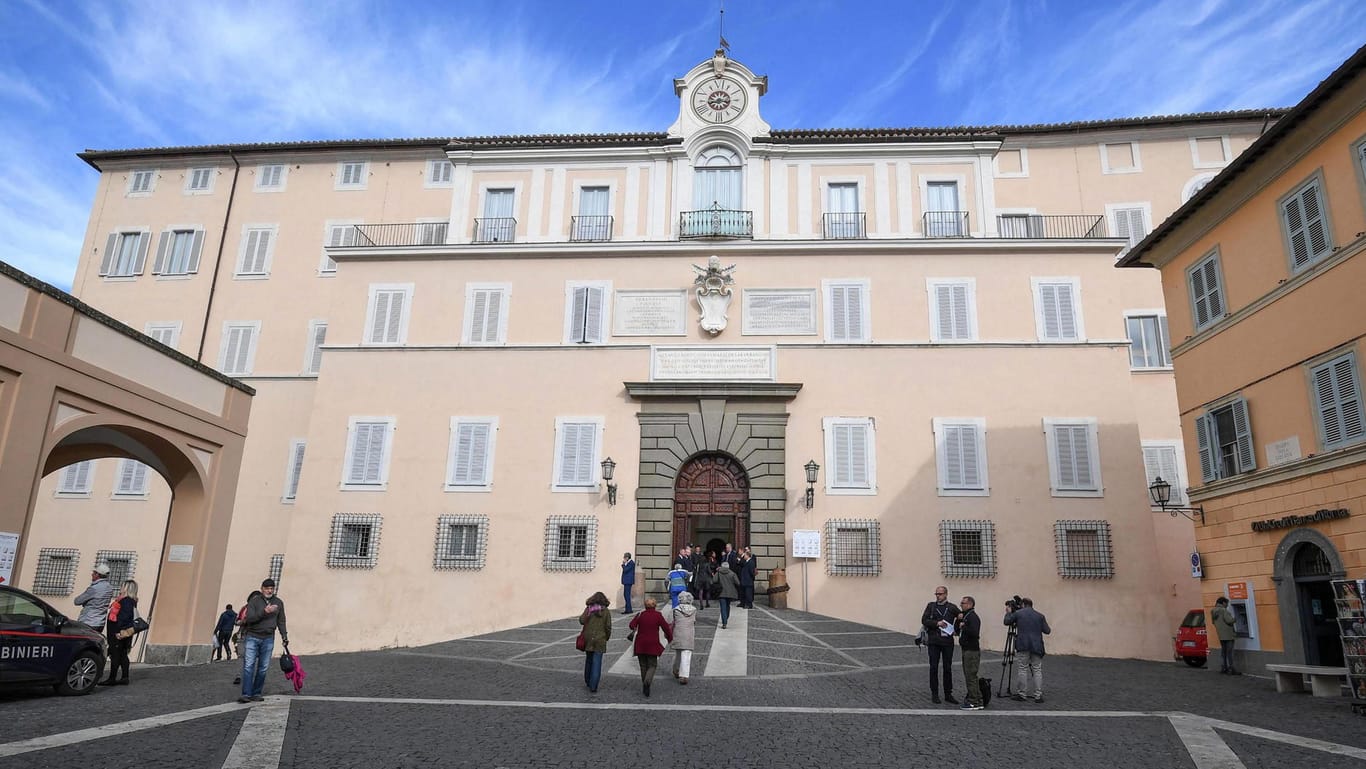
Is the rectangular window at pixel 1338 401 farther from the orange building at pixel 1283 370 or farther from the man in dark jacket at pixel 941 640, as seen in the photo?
the man in dark jacket at pixel 941 640

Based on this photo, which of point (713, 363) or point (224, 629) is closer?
point (224, 629)

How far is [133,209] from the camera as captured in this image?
31.4 metres

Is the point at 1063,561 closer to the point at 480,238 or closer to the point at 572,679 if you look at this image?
the point at 572,679

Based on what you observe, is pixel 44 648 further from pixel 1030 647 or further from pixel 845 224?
pixel 845 224

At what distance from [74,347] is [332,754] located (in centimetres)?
1025

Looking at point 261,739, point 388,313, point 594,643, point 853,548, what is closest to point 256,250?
point 388,313

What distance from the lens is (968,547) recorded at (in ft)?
72.1

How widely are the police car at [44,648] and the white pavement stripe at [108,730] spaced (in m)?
2.73

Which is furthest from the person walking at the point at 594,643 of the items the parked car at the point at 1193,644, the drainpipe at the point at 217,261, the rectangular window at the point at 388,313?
the drainpipe at the point at 217,261

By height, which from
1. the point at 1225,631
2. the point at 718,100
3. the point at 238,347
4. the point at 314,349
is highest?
the point at 718,100

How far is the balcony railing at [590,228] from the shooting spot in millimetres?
25609

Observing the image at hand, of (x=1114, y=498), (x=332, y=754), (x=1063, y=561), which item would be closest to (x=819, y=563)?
(x=1063, y=561)

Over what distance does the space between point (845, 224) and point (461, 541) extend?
13584 millimetres

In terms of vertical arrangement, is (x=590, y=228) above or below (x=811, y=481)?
above
